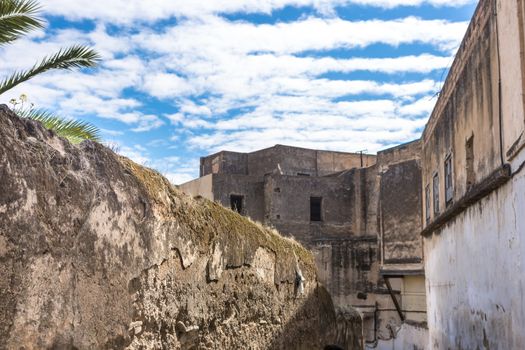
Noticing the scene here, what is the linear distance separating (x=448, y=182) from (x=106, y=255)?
A: 10.2 meters

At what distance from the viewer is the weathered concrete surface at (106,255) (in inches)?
109

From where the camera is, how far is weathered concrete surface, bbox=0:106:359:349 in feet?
9.10

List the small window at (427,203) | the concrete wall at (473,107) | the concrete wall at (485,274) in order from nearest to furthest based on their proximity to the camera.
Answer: the concrete wall at (485,274), the concrete wall at (473,107), the small window at (427,203)

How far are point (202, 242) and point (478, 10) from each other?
6367 millimetres

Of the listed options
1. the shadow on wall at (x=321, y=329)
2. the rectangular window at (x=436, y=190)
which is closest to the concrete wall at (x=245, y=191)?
the rectangular window at (x=436, y=190)

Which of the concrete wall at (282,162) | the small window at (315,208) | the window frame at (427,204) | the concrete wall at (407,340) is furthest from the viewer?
the concrete wall at (282,162)

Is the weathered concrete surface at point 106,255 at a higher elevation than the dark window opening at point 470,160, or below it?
below

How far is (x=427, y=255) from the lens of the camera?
1536 cm

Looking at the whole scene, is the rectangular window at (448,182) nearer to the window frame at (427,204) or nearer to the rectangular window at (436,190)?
the rectangular window at (436,190)

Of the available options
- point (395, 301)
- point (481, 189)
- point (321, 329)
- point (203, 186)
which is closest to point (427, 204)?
point (395, 301)

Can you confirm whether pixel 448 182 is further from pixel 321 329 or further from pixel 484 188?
pixel 321 329

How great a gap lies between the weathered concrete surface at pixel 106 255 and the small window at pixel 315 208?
25.4 metres

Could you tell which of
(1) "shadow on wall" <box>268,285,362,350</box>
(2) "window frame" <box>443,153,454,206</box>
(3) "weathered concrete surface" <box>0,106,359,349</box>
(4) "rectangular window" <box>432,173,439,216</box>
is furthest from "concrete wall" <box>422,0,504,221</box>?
(3) "weathered concrete surface" <box>0,106,359,349</box>

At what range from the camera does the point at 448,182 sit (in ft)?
41.2
